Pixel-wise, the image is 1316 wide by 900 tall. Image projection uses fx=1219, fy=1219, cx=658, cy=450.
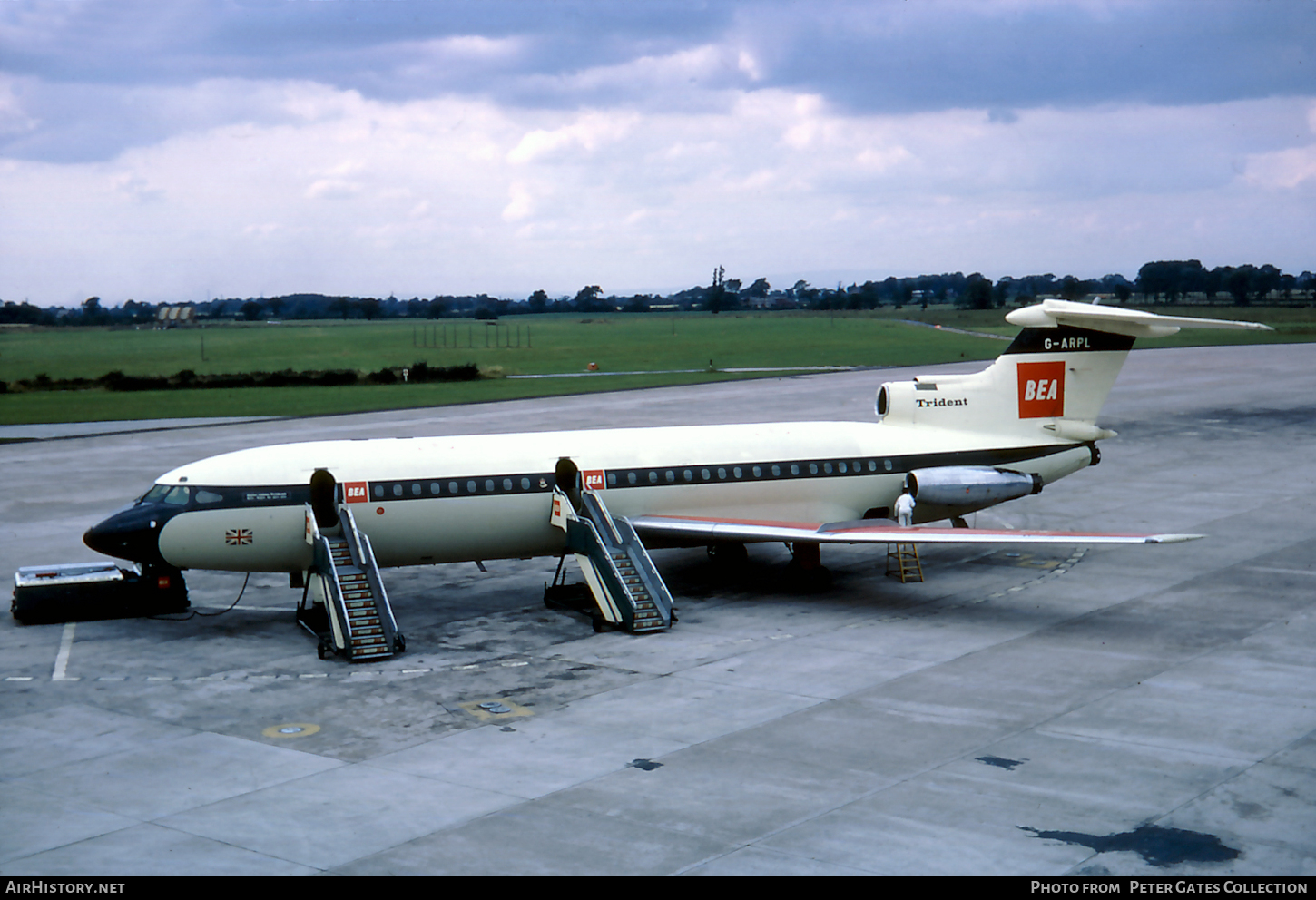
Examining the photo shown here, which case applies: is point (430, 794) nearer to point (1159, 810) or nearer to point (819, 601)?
point (1159, 810)

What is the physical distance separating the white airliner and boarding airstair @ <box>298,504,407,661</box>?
64 mm

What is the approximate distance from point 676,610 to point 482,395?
5026cm

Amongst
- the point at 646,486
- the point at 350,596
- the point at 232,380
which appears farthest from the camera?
the point at 232,380

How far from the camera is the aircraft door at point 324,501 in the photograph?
2502 centimetres

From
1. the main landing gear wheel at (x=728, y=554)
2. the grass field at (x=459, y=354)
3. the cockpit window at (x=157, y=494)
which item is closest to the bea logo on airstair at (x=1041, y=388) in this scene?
the main landing gear wheel at (x=728, y=554)

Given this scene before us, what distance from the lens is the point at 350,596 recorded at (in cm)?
2319

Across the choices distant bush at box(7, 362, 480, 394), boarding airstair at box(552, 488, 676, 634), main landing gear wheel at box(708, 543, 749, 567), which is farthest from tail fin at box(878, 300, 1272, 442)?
distant bush at box(7, 362, 480, 394)

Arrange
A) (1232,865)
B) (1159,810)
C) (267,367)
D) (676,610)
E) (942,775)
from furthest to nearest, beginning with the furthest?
(267,367) → (676,610) → (942,775) → (1159,810) → (1232,865)

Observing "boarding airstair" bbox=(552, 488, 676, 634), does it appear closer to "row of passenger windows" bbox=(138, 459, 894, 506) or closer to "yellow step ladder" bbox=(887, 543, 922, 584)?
"row of passenger windows" bbox=(138, 459, 894, 506)

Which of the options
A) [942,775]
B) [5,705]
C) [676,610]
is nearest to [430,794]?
Result: [942,775]

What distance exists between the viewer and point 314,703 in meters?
19.9

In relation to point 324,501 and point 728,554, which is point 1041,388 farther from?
point 324,501

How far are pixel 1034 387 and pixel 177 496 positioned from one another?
20.1 meters

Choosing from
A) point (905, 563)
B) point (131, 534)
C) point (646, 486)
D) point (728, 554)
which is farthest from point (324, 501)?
point (905, 563)
